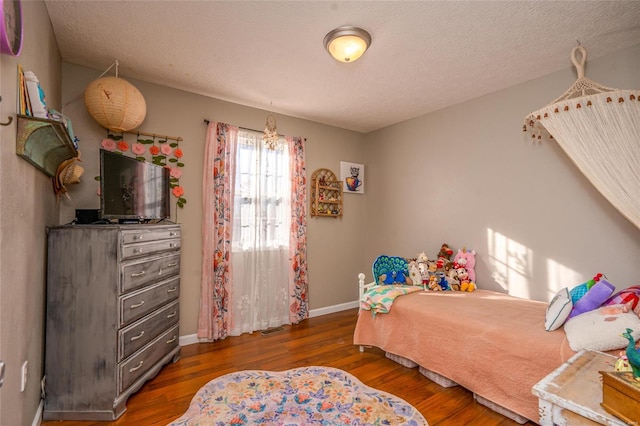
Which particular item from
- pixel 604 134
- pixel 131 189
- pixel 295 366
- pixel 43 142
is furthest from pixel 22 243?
pixel 604 134

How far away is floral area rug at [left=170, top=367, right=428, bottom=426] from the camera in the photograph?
189 cm

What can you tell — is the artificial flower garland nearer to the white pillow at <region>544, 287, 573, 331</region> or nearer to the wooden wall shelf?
the wooden wall shelf

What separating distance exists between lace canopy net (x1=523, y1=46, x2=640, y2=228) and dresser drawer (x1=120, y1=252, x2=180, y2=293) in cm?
334

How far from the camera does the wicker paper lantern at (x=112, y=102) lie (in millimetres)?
2417

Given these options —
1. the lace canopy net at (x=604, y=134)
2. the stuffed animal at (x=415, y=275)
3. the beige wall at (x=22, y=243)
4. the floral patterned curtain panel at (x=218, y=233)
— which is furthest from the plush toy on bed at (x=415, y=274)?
the beige wall at (x=22, y=243)

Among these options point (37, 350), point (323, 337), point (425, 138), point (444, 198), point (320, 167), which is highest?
point (425, 138)

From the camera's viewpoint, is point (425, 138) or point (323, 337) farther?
point (425, 138)

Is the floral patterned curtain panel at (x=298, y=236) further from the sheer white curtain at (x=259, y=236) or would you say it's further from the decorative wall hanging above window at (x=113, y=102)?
the decorative wall hanging above window at (x=113, y=102)

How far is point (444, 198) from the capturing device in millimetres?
3611

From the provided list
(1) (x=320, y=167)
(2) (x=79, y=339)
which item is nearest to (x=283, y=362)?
(2) (x=79, y=339)

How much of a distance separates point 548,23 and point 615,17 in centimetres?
42

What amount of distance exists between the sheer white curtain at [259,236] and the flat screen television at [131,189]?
2.87 feet

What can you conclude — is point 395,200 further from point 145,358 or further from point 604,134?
point 145,358

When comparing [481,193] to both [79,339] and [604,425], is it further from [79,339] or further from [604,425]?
[79,339]
